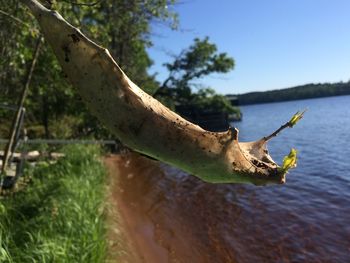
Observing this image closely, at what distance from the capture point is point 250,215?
12086 millimetres

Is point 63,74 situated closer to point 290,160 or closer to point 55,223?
point 290,160

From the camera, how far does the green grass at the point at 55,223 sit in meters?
6.23

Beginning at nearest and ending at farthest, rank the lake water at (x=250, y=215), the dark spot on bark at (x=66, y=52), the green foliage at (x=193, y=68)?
1. the dark spot on bark at (x=66, y=52)
2. the lake water at (x=250, y=215)
3. the green foliage at (x=193, y=68)

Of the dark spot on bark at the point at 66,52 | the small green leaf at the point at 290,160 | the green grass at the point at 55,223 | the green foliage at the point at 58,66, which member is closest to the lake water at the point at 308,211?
the green grass at the point at 55,223

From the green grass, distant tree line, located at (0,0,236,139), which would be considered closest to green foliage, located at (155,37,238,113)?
distant tree line, located at (0,0,236,139)

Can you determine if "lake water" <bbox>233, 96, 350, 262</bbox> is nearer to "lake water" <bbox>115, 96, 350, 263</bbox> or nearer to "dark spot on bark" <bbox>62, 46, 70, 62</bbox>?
"lake water" <bbox>115, 96, 350, 263</bbox>

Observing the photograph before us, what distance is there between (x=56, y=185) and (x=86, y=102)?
9.52 metres

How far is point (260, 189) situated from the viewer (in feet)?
49.7

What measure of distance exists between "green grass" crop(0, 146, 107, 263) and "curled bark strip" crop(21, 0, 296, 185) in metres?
4.76

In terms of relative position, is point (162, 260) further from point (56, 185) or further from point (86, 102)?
point (86, 102)

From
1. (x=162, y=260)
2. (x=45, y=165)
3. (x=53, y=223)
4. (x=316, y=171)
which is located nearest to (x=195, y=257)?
(x=162, y=260)

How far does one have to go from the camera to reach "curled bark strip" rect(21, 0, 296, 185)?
1323 mm

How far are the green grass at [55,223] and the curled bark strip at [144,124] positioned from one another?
476 centimetres

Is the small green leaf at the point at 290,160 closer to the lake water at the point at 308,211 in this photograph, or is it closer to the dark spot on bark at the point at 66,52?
the dark spot on bark at the point at 66,52
